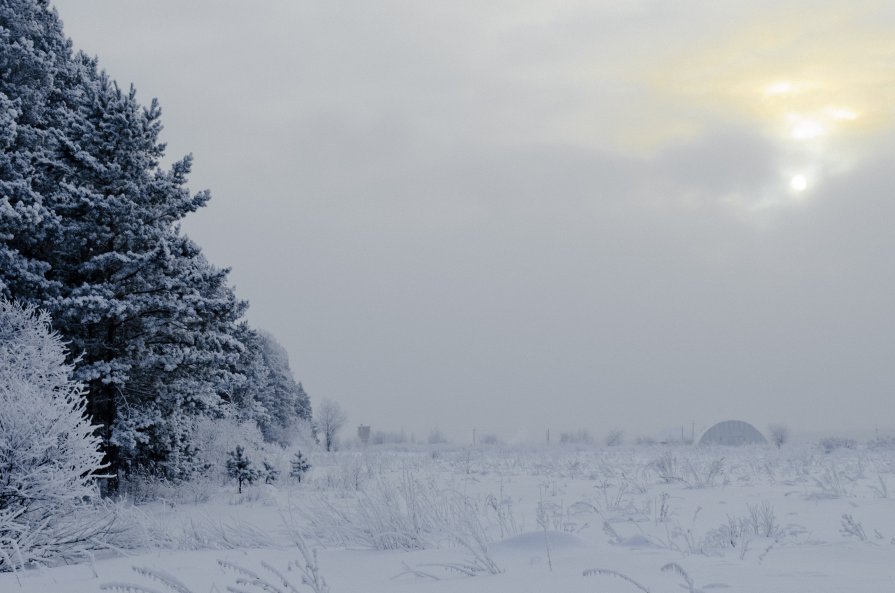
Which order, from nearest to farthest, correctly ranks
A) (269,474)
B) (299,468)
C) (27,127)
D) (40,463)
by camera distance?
(40,463), (27,127), (269,474), (299,468)

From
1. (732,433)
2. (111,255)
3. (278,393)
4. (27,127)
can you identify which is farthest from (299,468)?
(732,433)

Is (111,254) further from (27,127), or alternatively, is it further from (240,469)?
(240,469)

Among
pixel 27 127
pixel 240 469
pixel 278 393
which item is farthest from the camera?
pixel 278 393

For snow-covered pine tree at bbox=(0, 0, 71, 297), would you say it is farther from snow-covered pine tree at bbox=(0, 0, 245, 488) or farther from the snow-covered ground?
the snow-covered ground

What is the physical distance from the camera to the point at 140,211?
16.2 m

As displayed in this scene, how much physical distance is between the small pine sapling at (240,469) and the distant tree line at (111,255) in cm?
119

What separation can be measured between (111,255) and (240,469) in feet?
19.5

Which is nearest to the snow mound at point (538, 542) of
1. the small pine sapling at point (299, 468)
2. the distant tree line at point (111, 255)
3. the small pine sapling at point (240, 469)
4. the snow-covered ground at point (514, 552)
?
the snow-covered ground at point (514, 552)

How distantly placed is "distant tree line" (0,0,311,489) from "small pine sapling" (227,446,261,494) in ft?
3.89

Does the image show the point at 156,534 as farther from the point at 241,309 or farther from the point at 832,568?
the point at 241,309

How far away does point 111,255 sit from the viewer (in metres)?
Answer: 15.3

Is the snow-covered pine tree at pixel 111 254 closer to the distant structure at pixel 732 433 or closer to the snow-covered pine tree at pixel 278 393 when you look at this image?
the snow-covered pine tree at pixel 278 393

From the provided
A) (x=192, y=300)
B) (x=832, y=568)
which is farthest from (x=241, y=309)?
(x=832, y=568)

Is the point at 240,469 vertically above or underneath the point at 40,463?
underneath
